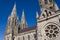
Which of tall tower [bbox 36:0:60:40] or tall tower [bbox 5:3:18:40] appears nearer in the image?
tall tower [bbox 36:0:60:40]

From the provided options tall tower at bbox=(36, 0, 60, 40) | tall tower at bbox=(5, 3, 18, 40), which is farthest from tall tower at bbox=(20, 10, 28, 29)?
tall tower at bbox=(36, 0, 60, 40)

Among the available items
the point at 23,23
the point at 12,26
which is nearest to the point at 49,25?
the point at 12,26

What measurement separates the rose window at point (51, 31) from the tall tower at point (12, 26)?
30.1 m

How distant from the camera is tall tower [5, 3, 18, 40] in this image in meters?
60.7

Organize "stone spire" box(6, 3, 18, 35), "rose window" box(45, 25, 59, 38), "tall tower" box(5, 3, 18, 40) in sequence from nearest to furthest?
1. "rose window" box(45, 25, 59, 38)
2. "tall tower" box(5, 3, 18, 40)
3. "stone spire" box(6, 3, 18, 35)

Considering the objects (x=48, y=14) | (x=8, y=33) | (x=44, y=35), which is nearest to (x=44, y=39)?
(x=44, y=35)

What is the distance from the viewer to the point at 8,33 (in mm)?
62062

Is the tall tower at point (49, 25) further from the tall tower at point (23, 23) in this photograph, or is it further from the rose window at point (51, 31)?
the tall tower at point (23, 23)

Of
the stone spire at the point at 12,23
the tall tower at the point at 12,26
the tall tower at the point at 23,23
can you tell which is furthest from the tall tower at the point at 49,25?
the tall tower at the point at 23,23

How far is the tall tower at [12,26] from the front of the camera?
199ft

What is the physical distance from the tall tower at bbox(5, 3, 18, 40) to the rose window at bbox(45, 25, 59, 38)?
30139mm

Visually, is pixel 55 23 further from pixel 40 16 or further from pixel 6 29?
pixel 6 29

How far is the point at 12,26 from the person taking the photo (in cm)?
6291

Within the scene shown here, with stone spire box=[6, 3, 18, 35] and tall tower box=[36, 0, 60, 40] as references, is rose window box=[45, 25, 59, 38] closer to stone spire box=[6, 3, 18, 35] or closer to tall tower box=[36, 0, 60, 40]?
tall tower box=[36, 0, 60, 40]
